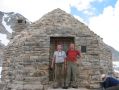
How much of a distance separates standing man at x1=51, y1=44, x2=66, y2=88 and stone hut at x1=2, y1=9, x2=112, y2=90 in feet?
2.43

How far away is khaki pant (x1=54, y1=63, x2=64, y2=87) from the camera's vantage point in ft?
45.5

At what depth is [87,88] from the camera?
1505 cm

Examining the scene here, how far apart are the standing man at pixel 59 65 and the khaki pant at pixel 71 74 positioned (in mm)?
237

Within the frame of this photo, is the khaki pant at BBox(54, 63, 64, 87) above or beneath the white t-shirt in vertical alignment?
beneath

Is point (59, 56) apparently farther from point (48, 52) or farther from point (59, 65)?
point (48, 52)

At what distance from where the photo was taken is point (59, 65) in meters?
13.8

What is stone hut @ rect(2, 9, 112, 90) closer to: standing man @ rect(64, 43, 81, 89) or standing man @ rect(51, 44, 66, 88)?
standing man @ rect(51, 44, 66, 88)

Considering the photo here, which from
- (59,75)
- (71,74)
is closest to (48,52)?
(59,75)

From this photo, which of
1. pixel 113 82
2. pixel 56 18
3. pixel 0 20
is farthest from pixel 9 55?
pixel 0 20

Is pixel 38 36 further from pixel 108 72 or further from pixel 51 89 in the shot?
pixel 108 72

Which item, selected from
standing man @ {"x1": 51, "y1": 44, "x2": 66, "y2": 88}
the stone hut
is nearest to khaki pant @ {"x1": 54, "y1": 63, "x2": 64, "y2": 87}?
standing man @ {"x1": 51, "y1": 44, "x2": 66, "y2": 88}

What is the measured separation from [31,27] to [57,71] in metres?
3.10

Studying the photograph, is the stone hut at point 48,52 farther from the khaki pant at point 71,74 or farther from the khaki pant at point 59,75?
the khaki pant at point 71,74

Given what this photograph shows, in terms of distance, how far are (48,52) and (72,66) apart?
175 cm
